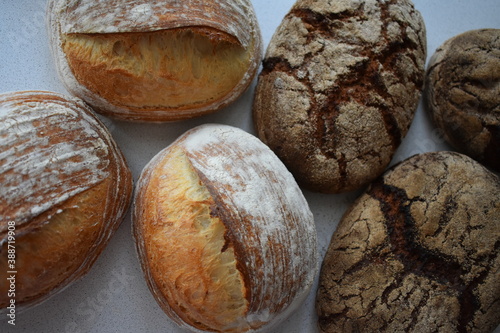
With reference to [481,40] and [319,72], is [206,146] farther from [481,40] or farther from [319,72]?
[481,40]

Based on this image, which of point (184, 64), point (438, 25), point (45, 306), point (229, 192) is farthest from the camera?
point (438, 25)

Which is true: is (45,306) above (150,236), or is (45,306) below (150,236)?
below

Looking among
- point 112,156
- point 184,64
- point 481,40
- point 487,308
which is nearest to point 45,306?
point 112,156

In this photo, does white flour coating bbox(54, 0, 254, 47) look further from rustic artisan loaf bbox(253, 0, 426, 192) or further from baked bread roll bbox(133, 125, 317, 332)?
baked bread roll bbox(133, 125, 317, 332)

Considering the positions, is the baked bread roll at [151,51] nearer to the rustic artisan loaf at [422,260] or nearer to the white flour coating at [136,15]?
the white flour coating at [136,15]

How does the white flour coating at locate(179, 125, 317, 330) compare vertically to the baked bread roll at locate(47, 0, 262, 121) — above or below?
below

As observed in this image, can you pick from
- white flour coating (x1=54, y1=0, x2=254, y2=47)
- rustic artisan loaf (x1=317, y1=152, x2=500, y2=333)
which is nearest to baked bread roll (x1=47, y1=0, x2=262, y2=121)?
white flour coating (x1=54, y1=0, x2=254, y2=47)
